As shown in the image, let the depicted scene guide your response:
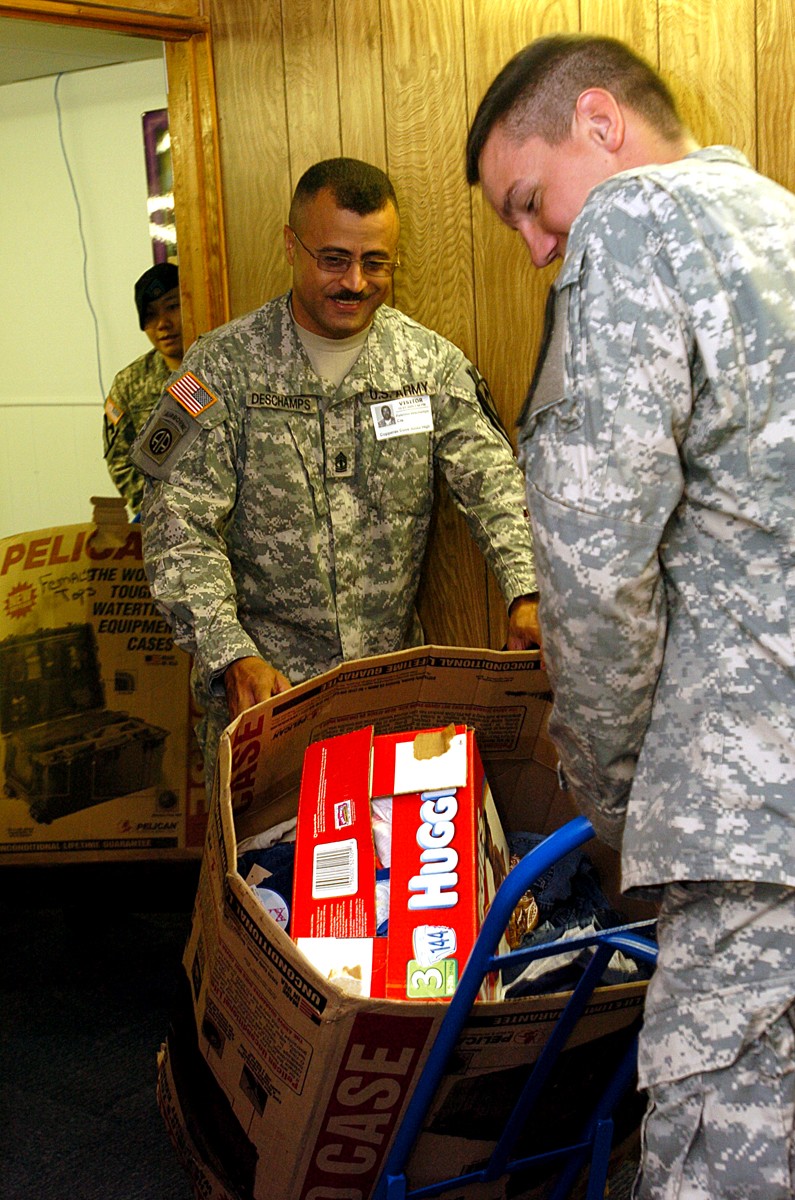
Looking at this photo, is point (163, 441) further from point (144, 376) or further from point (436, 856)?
point (144, 376)

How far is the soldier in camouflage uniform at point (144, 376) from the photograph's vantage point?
3588mm

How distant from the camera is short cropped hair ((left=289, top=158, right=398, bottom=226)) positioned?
2.17 metres

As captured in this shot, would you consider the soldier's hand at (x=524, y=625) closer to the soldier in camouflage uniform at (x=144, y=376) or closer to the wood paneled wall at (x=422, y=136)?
the wood paneled wall at (x=422, y=136)

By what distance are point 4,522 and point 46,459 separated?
1.08 feet

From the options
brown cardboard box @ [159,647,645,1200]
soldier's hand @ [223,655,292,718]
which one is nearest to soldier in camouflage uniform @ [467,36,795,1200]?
brown cardboard box @ [159,647,645,1200]

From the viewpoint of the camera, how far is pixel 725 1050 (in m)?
0.90

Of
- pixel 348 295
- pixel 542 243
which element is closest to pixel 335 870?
pixel 542 243

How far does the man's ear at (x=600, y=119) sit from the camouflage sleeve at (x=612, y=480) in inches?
8.6

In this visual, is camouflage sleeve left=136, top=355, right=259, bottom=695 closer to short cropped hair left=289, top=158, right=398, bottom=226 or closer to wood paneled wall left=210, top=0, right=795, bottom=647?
short cropped hair left=289, top=158, right=398, bottom=226

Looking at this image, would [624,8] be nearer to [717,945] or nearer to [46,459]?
[717,945]

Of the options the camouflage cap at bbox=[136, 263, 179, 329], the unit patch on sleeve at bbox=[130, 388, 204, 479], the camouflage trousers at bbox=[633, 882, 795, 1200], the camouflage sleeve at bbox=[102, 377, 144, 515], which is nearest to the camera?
the camouflage trousers at bbox=[633, 882, 795, 1200]

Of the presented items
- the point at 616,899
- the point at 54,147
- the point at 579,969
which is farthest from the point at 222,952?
the point at 54,147

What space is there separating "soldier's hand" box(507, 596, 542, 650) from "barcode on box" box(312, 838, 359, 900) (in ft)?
1.97

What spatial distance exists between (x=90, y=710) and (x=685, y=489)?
2.16 m
